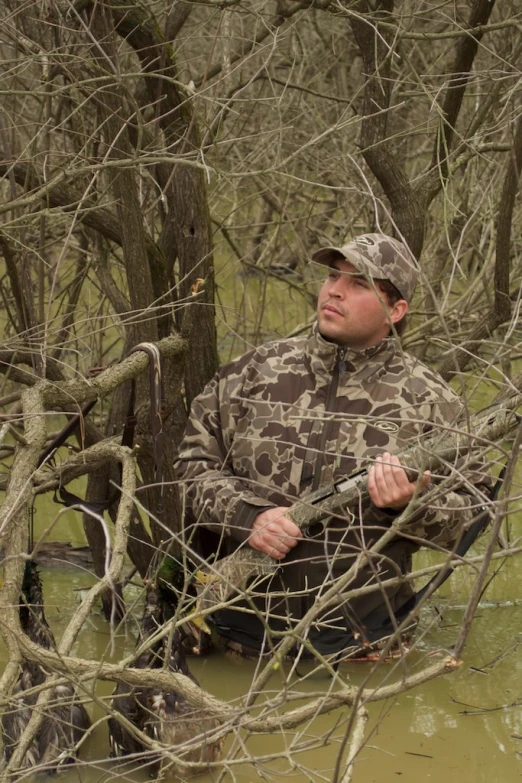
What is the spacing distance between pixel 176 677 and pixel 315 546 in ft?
4.23

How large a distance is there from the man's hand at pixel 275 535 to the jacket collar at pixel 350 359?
2.17 ft

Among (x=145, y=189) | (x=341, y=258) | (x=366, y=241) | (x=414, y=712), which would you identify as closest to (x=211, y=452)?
(x=341, y=258)

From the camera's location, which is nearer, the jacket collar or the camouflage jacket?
the camouflage jacket

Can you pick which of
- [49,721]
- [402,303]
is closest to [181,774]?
[49,721]

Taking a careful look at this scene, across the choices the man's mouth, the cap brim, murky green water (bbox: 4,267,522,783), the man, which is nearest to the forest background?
murky green water (bbox: 4,267,522,783)

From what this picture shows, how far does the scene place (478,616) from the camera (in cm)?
506

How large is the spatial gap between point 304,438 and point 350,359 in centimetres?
37

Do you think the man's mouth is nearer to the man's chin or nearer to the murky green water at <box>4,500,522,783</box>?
the man's chin

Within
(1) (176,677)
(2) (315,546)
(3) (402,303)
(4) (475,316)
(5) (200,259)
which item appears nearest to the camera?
(1) (176,677)

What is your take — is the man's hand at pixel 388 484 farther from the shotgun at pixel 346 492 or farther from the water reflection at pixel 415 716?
the water reflection at pixel 415 716

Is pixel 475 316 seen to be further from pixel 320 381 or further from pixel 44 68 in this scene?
pixel 44 68

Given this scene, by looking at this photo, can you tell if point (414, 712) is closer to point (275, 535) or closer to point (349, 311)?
point (275, 535)

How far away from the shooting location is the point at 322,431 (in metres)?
4.50

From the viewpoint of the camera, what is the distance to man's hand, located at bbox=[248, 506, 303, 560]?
4180 millimetres
